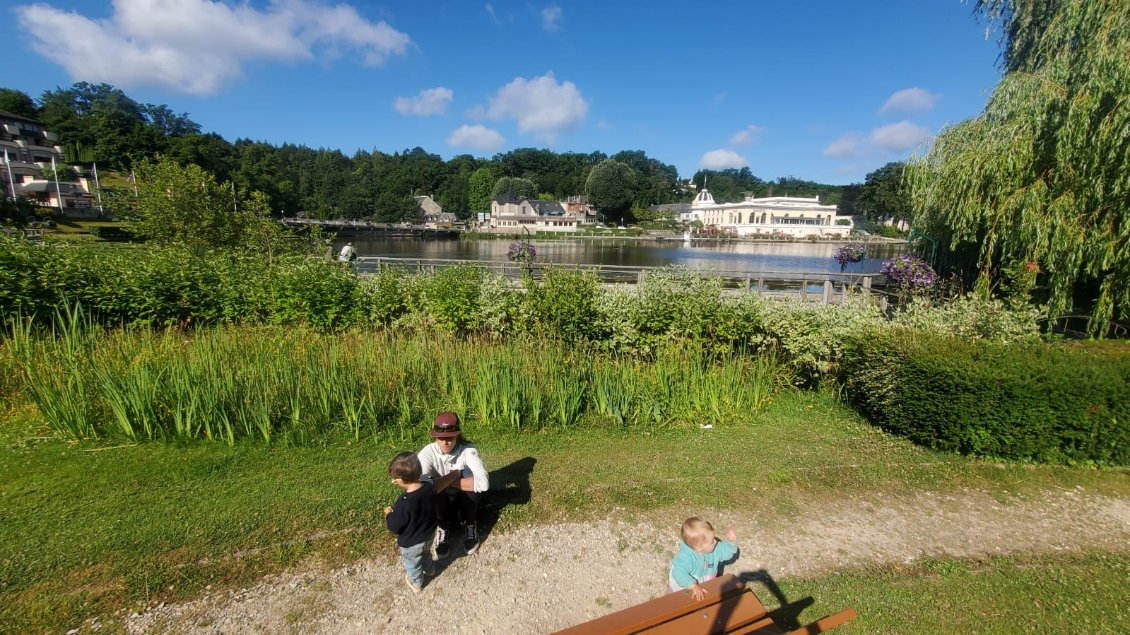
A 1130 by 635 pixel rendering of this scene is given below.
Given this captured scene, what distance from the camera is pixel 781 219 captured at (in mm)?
115938

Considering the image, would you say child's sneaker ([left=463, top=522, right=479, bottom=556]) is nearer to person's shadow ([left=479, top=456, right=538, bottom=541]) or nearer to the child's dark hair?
person's shadow ([left=479, top=456, right=538, bottom=541])

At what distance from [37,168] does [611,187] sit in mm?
100995

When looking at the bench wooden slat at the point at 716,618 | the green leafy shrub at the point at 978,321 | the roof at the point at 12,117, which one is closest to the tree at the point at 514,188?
the roof at the point at 12,117

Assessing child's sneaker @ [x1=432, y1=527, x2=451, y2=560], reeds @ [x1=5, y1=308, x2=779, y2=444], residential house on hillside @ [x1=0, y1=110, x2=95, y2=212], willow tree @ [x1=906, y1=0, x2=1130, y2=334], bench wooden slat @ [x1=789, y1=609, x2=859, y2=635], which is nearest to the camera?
bench wooden slat @ [x1=789, y1=609, x2=859, y2=635]

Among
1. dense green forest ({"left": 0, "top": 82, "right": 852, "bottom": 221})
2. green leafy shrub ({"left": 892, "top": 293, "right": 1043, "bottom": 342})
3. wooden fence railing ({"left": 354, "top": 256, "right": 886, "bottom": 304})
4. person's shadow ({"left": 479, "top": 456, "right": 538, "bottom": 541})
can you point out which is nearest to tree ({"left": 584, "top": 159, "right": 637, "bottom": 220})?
dense green forest ({"left": 0, "top": 82, "right": 852, "bottom": 221})

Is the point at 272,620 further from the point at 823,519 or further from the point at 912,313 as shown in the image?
the point at 912,313

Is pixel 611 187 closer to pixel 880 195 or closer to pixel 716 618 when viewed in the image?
pixel 880 195

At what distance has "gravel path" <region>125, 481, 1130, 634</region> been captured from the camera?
321cm

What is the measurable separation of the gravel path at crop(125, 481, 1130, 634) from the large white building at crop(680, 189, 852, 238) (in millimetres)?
111601

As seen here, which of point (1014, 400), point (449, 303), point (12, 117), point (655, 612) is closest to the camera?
point (655, 612)

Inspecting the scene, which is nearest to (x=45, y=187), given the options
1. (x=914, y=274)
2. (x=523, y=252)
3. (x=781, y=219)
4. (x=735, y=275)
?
(x=523, y=252)

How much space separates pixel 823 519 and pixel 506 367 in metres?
3.87

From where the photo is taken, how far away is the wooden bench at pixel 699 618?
2355mm

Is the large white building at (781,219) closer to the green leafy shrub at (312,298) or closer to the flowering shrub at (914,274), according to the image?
the flowering shrub at (914,274)
